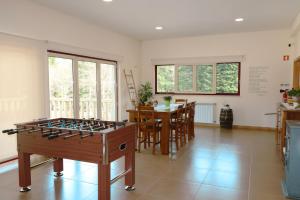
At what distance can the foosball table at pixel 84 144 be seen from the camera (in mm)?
2418

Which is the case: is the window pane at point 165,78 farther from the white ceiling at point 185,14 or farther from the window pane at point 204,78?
the white ceiling at point 185,14

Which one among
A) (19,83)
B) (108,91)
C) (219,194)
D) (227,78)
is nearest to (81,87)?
(108,91)

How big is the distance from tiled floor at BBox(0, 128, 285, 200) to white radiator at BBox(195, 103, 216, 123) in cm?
240

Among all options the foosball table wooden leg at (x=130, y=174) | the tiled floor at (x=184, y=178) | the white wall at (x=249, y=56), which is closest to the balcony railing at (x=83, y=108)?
the tiled floor at (x=184, y=178)

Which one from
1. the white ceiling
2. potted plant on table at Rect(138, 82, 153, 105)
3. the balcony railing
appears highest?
the white ceiling

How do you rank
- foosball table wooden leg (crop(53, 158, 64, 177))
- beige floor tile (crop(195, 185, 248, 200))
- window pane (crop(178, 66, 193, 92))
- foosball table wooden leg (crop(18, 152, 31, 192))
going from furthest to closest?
window pane (crop(178, 66, 193, 92))
foosball table wooden leg (crop(53, 158, 64, 177))
foosball table wooden leg (crop(18, 152, 31, 192))
beige floor tile (crop(195, 185, 248, 200))

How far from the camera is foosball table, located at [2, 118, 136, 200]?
7.93 ft

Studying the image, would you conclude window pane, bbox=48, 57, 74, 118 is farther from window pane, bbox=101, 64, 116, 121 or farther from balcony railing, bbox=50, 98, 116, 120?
window pane, bbox=101, 64, 116, 121

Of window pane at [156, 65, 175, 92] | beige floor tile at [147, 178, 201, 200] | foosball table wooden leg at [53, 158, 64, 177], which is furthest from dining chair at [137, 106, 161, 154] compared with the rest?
window pane at [156, 65, 175, 92]

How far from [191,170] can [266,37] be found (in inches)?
189

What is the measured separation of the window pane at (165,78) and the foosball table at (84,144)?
4971 mm

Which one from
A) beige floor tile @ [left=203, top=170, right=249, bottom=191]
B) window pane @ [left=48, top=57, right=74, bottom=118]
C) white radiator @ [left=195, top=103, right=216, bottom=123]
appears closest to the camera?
beige floor tile @ [left=203, top=170, right=249, bottom=191]

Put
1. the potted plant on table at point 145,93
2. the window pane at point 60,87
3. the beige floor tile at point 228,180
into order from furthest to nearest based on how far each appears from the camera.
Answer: the potted plant on table at point 145,93 → the window pane at point 60,87 → the beige floor tile at point 228,180

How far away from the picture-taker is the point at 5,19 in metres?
3.84
